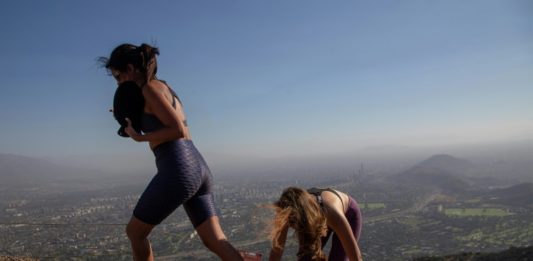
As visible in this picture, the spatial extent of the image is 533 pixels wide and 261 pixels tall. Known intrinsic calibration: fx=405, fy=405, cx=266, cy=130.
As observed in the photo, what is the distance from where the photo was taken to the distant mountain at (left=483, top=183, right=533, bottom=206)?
71.0 metres

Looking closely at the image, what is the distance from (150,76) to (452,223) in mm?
60520

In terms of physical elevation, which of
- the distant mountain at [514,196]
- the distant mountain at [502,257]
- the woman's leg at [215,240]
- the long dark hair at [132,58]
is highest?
the long dark hair at [132,58]

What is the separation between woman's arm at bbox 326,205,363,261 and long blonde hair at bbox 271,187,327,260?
0.36 ft

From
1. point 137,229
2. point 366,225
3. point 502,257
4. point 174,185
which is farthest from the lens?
point 366,225

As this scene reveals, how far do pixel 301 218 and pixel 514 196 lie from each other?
86.8 meters

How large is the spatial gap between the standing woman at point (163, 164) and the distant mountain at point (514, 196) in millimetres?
79894

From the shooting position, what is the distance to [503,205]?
69125 millimetres

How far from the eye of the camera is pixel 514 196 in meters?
75.8

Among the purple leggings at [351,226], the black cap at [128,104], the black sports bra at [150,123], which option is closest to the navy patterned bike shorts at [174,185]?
the black sports bra at [150,123]

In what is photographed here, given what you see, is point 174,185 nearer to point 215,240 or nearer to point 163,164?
point 163,164

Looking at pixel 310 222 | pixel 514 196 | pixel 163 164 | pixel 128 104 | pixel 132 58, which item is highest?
pixel 132 58

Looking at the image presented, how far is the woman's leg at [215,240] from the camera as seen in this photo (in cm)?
280

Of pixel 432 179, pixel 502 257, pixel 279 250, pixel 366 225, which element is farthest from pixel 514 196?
pixel 279 250

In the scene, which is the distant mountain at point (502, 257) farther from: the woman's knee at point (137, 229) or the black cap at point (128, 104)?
the black cap at point (128, 104)
